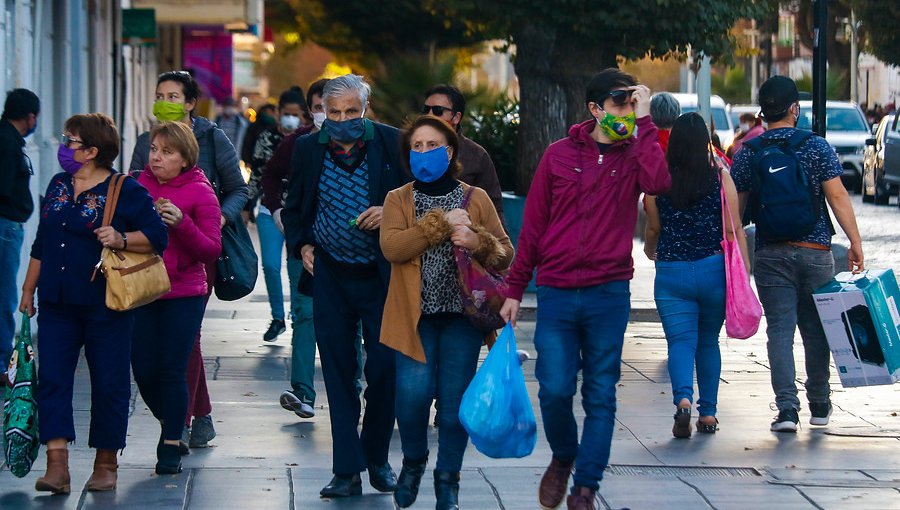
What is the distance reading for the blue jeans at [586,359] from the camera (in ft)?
20.6

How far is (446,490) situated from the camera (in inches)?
248

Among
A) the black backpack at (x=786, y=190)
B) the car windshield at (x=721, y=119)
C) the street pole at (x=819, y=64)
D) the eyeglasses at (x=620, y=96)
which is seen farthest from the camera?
the car windshield at (x=721, y=119)

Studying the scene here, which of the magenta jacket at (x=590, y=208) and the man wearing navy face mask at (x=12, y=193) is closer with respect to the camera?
the magenta jacket at (x=590, y=208)

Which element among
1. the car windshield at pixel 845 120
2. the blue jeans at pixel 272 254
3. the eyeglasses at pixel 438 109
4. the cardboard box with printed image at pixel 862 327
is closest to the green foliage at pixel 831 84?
the car windshield at pixel 845 120

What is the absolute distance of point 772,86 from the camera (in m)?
8.41

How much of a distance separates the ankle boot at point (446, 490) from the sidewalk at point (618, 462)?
11.4 inches

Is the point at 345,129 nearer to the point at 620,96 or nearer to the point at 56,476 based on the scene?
the point at 620,96

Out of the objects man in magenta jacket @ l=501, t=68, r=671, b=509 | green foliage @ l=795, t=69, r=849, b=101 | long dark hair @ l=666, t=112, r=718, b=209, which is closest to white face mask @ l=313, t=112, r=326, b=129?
long dark hair @ l=666, t=112, r=718, b=209

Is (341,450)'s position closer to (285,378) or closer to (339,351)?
(339,351)

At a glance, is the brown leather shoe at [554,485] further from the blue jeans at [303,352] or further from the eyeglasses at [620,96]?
the blue jeans at [303,352]

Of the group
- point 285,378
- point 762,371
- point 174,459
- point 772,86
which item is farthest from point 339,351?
point 762,371

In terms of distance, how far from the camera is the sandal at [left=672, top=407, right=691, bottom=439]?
8.15 m

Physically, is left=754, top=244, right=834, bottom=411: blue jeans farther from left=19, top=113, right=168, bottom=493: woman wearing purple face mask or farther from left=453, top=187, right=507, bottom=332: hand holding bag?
left=19, top=113, right=168, bottom=493: woman wearing purple face mask

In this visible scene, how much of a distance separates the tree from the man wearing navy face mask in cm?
683
